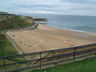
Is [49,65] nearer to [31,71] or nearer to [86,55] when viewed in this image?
[31,71]

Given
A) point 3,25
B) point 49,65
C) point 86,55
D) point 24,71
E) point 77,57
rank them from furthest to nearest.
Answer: point 3,25
point 86,55
point 77,57
point 49,65
point 24,71

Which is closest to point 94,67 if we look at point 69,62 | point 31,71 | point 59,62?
point 69,62

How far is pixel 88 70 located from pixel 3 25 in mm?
35715

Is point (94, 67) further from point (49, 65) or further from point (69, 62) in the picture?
point (49, 65)

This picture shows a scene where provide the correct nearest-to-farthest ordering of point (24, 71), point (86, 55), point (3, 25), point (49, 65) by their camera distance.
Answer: point (24, 71) → point (49, 65) → point (86, 55) → point (3, 25)

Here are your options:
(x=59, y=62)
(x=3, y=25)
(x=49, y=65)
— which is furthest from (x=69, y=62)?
(x=3, y=25)

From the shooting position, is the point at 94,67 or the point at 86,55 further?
the point at 86,55

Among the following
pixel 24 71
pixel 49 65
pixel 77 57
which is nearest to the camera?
pixel 24 71

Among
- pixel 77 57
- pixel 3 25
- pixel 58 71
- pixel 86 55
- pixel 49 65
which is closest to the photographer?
pixel 58 71

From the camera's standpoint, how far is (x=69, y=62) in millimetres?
6852

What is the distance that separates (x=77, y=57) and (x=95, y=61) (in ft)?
3.27

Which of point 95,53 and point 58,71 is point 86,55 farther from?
point 58,71

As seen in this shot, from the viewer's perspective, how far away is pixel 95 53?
8.12m

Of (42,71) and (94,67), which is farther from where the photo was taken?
(94,67)
